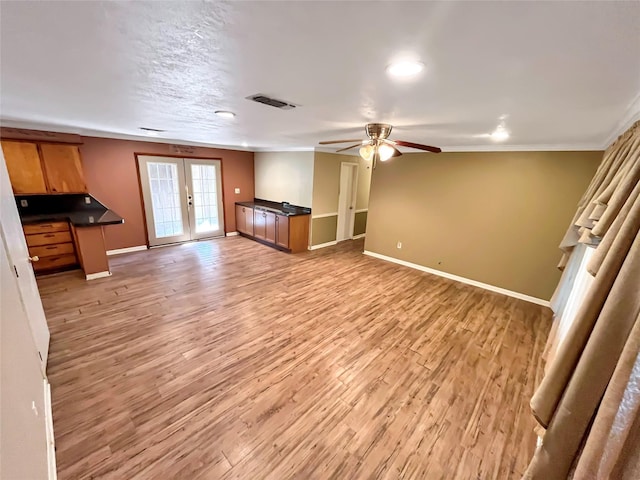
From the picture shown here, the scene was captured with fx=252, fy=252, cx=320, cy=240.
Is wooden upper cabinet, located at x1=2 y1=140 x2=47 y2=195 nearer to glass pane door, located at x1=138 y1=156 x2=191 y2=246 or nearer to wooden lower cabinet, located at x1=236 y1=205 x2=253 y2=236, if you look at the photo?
glass pane door, located at x1=138 y1=156 x2=191 y2=246

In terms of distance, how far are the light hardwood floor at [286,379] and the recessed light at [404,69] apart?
7.71ft

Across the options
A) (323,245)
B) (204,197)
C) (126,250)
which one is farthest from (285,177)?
(126,250)

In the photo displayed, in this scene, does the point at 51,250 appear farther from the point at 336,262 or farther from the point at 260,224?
the point at 336,262

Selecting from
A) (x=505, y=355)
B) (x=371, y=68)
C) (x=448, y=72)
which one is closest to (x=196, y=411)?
(x=371, y=68)

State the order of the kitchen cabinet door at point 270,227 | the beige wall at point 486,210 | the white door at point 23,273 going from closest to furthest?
the white door at point 23,273 < the beige wall at point 486,210 < the kitchen cabinet door at point 270,227

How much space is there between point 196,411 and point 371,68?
8.53 ft

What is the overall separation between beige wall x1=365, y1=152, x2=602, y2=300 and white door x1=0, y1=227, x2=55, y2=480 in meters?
5.13

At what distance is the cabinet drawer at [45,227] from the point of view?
3787 millimetres

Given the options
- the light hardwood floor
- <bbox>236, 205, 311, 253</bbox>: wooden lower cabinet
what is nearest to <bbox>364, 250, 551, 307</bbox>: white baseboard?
the light hardwood floor

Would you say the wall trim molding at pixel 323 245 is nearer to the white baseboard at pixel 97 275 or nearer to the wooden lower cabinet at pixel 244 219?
the wooden lower cabinet at pixel 244 219

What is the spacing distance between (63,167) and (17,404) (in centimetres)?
467

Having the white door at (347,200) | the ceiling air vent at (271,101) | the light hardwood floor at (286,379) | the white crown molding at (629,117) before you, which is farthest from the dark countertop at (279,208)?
the white crown molding at (629,117)

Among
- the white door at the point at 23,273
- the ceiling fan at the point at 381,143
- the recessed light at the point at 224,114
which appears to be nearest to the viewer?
the white door at the point at 23,273

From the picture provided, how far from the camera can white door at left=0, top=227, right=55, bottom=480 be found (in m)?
0.87
